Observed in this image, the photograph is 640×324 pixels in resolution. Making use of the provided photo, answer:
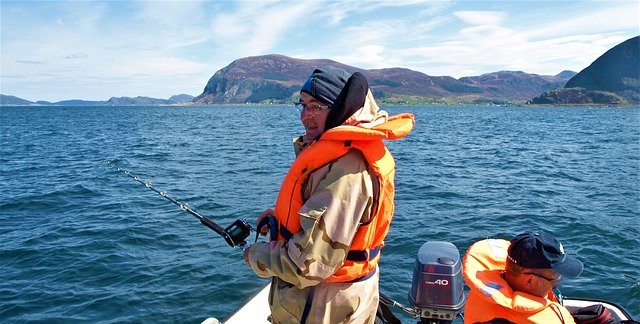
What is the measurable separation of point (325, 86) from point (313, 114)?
0.70 feet

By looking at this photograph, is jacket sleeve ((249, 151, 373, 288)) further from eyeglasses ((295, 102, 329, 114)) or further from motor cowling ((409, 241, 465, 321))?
motor cowling ((409, 241, 465, 321))

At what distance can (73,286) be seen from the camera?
9.07 m

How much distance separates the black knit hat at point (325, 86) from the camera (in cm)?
298

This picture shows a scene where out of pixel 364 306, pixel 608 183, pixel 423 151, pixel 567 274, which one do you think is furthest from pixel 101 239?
pixel 423 151

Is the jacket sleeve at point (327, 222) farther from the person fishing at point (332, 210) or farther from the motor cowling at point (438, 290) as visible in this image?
the motor cowling at point (438, 290)

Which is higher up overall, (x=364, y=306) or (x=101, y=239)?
(x=364, y=306)

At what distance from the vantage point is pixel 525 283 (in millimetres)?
3283

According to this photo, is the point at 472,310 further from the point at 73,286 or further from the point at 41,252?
the point at 41,252

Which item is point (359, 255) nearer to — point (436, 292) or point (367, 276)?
point (367, 276)

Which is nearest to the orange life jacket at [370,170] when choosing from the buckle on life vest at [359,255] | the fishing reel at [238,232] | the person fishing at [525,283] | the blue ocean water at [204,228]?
the buckle on life vest at [359,255]

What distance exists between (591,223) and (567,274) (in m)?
11.2

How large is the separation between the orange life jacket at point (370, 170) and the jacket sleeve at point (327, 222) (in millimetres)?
68

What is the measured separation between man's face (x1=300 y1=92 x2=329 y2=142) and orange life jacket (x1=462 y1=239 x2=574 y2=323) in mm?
1549

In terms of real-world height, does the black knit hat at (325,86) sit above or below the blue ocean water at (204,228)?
above
